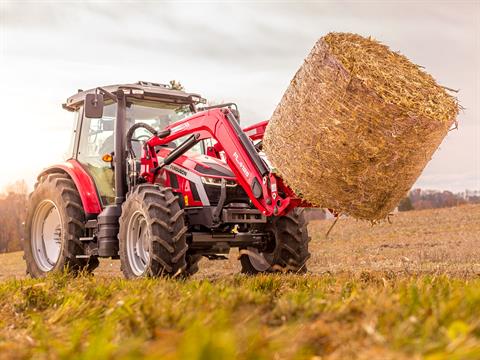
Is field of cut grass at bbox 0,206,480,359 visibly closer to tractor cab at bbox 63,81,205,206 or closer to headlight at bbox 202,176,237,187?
headlight at bbox 202,176,237,187

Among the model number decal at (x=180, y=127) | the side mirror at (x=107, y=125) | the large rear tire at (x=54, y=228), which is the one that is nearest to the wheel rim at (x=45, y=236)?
the large rear tire at (x=54, y=228)

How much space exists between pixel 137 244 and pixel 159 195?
78 centimetres

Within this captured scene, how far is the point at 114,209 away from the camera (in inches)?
313

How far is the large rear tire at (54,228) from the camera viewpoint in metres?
8.38

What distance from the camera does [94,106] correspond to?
7809 mm

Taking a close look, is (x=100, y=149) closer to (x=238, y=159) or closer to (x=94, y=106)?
(x=94, y=106)

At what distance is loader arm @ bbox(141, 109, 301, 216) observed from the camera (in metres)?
6.44

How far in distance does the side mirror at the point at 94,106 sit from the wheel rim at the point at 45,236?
2.08 m

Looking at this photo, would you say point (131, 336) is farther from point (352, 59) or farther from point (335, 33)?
point (335, 33)

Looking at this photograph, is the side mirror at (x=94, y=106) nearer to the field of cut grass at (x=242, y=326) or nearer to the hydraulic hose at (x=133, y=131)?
the hydraulic hose at (x=133, y=131)

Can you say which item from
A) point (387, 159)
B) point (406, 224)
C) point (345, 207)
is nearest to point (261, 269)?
point (345, 207)

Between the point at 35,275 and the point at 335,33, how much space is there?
5763 millimetres

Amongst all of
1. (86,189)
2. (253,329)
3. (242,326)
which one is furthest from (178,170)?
(253,329)

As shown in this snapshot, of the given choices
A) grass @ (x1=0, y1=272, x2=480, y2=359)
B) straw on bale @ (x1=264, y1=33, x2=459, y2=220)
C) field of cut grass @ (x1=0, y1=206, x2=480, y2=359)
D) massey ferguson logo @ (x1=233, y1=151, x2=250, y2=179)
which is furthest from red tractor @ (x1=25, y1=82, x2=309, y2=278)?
grass @ (x1=0, y1=272, x2=480, y2=359)
